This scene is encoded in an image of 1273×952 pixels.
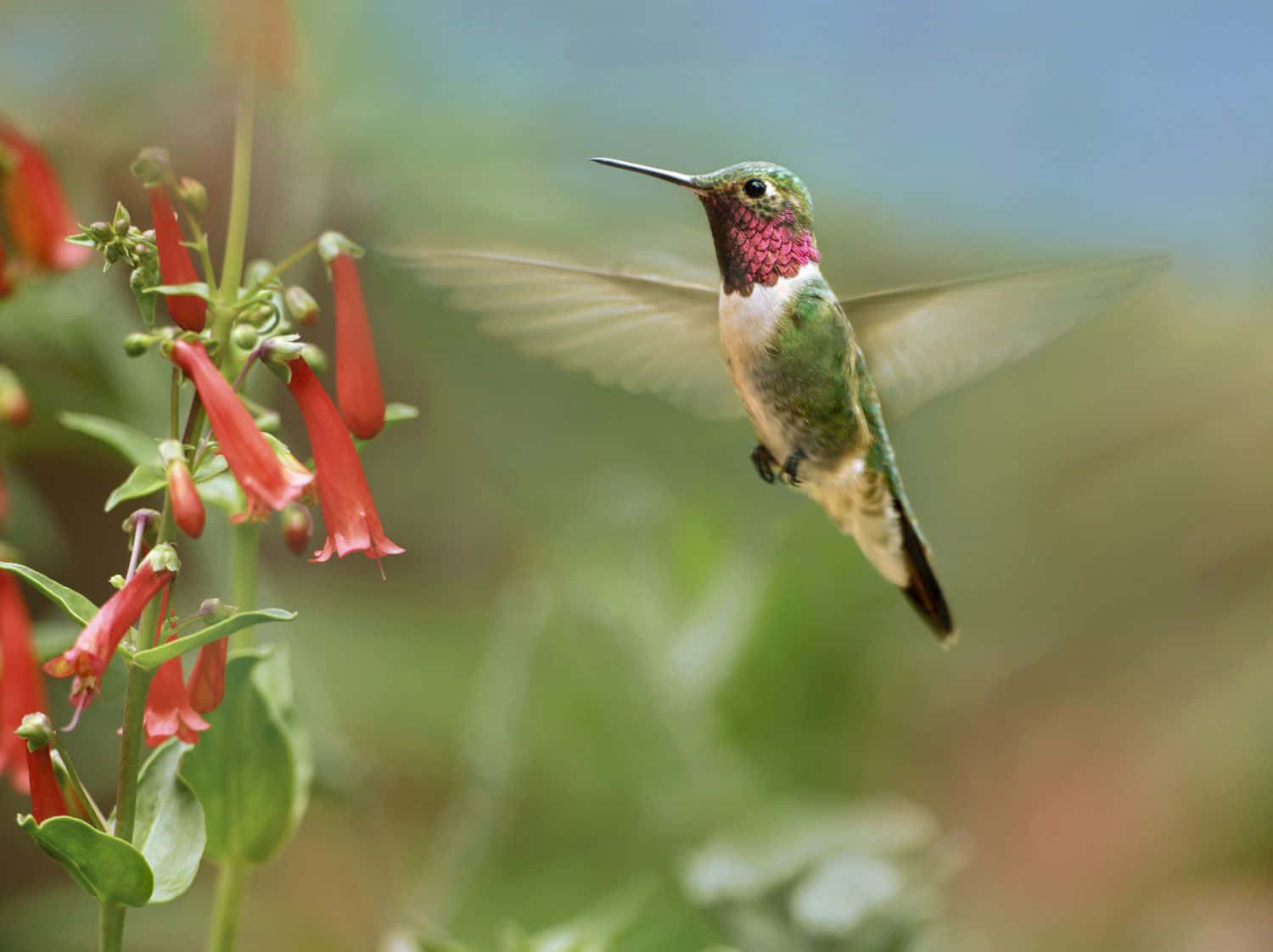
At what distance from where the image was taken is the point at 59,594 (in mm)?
763

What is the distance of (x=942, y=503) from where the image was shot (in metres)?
2.86

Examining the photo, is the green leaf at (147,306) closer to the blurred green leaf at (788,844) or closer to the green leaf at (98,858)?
the green leaf at (98,858)

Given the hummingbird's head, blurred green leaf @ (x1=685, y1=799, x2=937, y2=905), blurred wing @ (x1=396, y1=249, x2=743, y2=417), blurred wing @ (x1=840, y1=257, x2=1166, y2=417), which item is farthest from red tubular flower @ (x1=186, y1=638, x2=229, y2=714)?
blurred green leaf @ (x1=685, y1=799, x2=937, y2=905)

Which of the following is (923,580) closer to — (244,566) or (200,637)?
(244,566)

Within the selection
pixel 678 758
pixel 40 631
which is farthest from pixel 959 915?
pixel 40 631

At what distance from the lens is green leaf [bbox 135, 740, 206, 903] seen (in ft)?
2.66

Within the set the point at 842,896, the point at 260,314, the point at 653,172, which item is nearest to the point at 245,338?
the point at 260,314

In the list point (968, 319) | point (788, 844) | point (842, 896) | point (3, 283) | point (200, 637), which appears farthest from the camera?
point (788, 844)

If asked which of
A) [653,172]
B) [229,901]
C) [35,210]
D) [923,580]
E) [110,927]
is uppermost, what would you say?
[35,210]

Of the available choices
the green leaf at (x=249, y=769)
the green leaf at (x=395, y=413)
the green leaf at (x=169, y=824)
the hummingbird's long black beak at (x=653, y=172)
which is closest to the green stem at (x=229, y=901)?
the green leaf at (x=249, y=769)

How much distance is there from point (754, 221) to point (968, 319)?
30 cm

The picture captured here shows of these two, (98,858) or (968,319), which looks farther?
(968,319)

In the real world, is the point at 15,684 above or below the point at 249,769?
above

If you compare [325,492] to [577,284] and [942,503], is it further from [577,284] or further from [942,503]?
[942,503]
